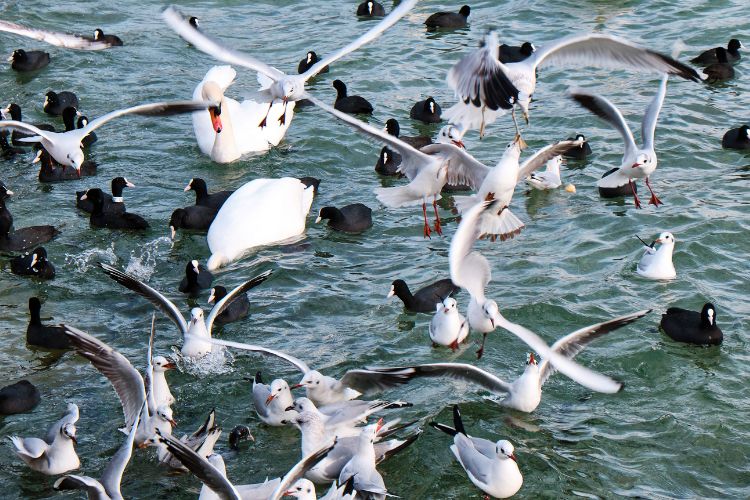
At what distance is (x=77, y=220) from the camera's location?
47.6ft

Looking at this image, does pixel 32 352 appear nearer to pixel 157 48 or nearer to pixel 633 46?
pixel 633 46

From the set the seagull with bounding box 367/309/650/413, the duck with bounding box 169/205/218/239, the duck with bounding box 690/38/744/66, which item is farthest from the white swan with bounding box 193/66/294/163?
the seagull with bounding box 367/309/650/413

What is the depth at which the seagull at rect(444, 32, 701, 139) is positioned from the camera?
11680 millimetres

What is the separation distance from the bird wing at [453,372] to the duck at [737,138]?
22.9 feet

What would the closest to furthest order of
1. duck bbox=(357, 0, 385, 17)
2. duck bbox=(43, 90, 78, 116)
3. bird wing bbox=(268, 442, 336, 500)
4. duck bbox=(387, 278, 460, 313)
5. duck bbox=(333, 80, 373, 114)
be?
bird wing bbox=(268, 442, 336, 500), duck bbox=(387, 278, 460, 313), duck bbox=(333, 80, 373, 114), duck bbox=(43, 90, 78, 116), duck bbox=(357, 0, 385, 17)

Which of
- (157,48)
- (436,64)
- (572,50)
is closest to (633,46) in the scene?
(572,50)

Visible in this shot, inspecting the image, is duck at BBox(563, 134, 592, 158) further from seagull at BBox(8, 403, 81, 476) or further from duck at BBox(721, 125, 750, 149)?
seagull at BBox(8, 403, 81, 476)

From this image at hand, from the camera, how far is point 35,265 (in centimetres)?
1282

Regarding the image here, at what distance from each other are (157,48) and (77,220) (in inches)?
242

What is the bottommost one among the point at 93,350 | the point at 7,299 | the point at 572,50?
the point at 7,299

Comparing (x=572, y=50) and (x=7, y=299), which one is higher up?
(x=572, y=50)

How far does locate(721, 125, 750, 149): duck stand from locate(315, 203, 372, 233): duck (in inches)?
195

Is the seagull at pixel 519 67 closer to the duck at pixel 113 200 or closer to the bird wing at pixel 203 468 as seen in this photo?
the duck at pixel 113 200

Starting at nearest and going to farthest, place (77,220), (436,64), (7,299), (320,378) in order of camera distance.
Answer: (320,378) → (7,299) → (77,220) → (436,64)
